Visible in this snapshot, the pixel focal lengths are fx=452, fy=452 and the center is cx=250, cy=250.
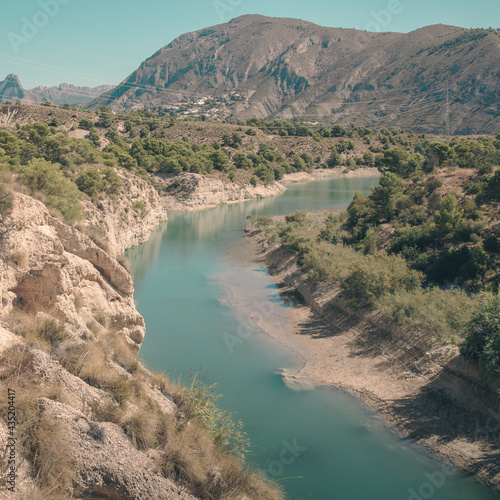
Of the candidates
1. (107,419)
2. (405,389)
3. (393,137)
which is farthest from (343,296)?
(393,137)

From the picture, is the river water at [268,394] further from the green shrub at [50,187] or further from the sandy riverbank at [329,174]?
the sandy riverbank at [329,174]

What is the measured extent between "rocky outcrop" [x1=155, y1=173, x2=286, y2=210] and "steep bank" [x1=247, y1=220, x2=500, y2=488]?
134ft

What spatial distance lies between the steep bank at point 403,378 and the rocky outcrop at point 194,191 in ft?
134

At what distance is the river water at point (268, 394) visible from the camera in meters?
13.1

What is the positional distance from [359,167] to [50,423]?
108647 millimetres

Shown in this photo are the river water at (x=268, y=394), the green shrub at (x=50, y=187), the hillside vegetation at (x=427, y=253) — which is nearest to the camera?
the river water at (x=268, y=394)

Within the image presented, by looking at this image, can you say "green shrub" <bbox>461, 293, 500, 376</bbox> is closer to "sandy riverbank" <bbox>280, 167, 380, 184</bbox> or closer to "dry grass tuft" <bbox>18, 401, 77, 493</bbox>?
"dry grass tuft" <bbox>18, 401, 77, 493</bbox>

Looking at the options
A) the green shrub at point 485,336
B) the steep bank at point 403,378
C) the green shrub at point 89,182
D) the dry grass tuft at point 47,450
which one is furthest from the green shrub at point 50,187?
the green shrub at point 485,336

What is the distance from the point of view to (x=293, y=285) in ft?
101

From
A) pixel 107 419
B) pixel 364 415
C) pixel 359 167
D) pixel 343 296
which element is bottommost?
pixel 364 415

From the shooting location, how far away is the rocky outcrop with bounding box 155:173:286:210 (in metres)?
64.4

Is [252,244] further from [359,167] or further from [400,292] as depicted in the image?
[359,167]

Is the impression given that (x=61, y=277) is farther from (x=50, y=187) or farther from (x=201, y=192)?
(x=201, y=192)

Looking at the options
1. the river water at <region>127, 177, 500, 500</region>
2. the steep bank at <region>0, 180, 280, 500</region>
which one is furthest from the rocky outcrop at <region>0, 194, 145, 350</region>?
the river water at <region>127, 177, 500, 500</region>
